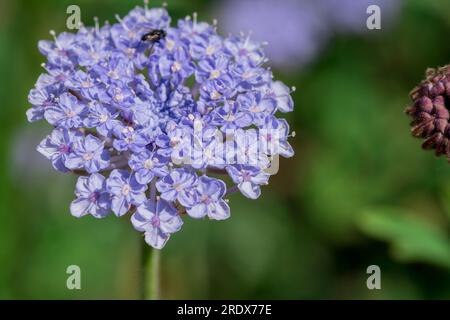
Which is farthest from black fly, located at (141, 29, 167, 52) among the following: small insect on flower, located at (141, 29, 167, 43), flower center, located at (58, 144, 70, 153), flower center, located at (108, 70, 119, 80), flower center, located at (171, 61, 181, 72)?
flower center, located at (58, 144, 70, 153)

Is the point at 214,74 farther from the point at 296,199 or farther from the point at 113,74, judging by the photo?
the point at 296,199

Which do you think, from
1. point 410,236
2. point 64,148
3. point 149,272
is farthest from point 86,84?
point 410,236

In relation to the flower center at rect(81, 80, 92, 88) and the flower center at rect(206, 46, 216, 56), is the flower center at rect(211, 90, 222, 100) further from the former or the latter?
the flower center at rect(81, 80, 92, 88)

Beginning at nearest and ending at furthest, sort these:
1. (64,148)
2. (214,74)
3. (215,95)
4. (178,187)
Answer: (178,187) < (64,148) < (215,95) < (214,74)

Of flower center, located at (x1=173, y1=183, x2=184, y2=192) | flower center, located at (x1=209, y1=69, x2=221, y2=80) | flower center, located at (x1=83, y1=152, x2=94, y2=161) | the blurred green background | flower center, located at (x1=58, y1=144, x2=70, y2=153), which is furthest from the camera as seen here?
the blurred green background

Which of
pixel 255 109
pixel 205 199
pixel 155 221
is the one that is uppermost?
pixel 255 109

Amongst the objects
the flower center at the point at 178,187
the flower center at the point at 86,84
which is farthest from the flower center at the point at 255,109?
the flower center at the point at 86,84

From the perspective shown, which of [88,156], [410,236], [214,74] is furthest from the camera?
[410,236]
